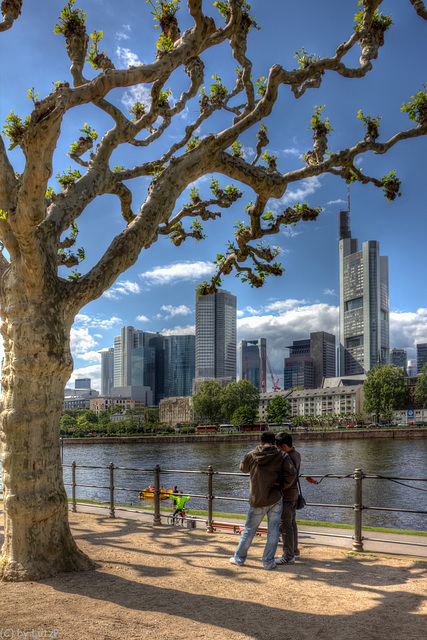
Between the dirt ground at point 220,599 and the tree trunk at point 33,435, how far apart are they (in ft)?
1.18

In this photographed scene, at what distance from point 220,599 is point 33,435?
2908 mm

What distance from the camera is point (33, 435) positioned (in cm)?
645

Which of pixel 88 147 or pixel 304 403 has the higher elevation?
pixel 88 147

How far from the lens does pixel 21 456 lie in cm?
638

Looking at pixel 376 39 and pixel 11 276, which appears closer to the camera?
pixel 11 276

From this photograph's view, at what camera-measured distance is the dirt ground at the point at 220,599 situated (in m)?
4.71

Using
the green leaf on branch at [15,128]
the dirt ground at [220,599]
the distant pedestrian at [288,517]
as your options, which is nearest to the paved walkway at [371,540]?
the dirt ground at [220,599]

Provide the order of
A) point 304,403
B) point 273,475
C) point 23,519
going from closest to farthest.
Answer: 1. point 23,519
2. point 273,475
3. point 304,403

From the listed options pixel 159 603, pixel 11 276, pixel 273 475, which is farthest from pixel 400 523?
pixel 11 276

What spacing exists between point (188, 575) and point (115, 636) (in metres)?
2.06

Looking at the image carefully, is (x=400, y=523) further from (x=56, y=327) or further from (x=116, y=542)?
(x=56, y=327)

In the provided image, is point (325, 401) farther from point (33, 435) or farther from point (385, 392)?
point (33, 435)

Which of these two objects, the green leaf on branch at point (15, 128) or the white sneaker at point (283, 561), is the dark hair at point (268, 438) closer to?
the white sneaker at point (283, 561)

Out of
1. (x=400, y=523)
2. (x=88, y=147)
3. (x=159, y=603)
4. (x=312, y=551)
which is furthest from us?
(x=400, y=523)
